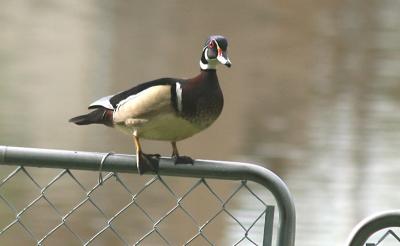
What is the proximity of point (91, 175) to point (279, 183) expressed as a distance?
1234mm

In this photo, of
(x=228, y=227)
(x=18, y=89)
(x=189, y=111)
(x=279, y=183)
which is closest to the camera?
(x=279, y=183)

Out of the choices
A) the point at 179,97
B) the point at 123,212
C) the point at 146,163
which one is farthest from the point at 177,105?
the point at 123,212

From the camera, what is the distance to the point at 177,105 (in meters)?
1.05

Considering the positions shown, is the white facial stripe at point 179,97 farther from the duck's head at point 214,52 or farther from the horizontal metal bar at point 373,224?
the horizontal metal bar at point 373,224

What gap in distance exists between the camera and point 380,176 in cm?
248

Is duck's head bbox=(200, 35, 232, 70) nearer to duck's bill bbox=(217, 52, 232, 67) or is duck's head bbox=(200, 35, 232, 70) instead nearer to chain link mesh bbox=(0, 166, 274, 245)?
duck's bill bbox=(217, 52, 232, 67)

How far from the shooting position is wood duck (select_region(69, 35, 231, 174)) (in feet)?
3.42

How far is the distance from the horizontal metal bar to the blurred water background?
1.37 metres

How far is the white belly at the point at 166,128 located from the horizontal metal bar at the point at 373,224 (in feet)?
0.83

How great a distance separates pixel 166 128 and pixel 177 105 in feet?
0.10

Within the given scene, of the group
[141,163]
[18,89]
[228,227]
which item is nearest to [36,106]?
[18,89]

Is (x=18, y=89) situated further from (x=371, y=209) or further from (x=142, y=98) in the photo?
(x=142, y=98)

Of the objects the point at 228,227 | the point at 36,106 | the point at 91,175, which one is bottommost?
the point at 228,227

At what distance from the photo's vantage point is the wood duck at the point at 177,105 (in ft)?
3.42
